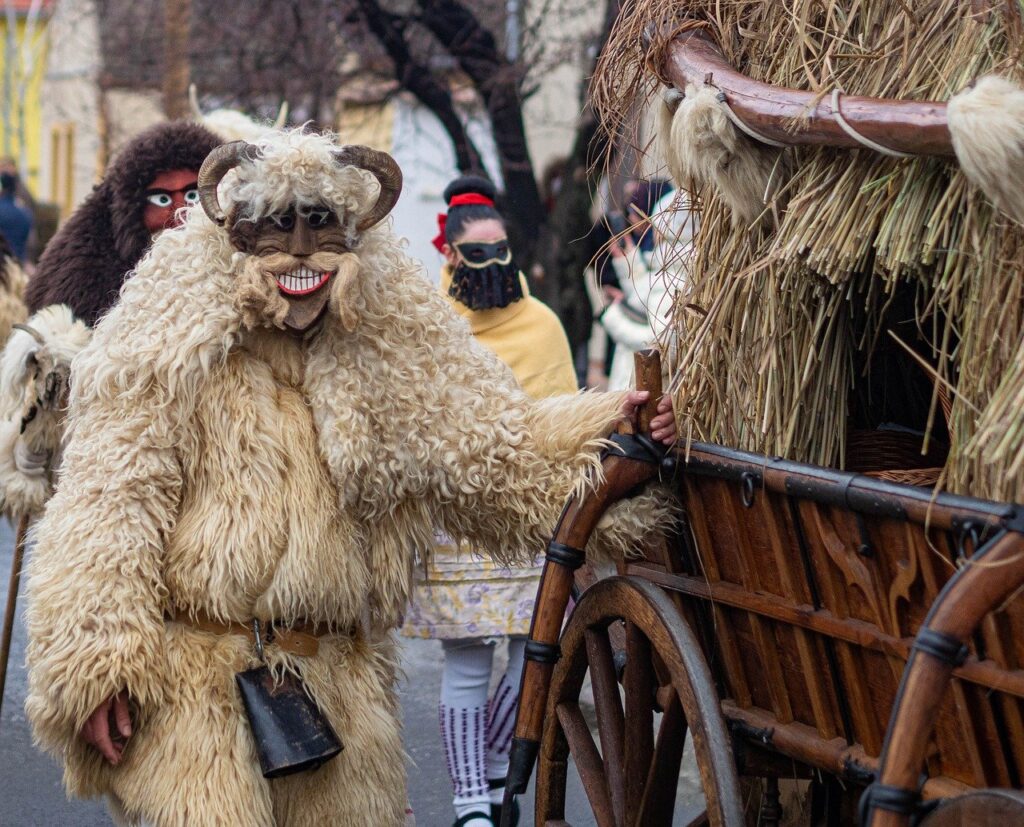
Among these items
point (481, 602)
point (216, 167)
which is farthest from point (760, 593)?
point (481, 602)

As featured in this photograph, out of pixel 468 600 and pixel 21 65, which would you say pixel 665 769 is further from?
pixel 21 65

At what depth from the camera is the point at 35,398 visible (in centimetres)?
427

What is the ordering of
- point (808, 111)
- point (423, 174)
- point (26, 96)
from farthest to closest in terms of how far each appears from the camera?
point (26, 96), point (423, 174), point (808, 111)

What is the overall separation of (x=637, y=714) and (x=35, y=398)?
2288 millimetres

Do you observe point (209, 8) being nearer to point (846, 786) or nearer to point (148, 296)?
point (148, 296)

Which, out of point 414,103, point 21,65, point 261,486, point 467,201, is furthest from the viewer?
point 21,65

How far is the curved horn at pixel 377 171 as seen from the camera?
3053mm

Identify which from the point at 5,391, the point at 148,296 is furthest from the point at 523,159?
the point at 148,296

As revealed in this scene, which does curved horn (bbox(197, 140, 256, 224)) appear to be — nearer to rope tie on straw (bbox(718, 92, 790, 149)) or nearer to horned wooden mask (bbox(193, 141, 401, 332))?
horned wooden mask (bbox(193, 141, 401, 332))

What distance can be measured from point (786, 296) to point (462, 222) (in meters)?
2.16

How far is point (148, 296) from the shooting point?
10.0 ft

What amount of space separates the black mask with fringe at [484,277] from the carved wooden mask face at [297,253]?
1562 millimetres

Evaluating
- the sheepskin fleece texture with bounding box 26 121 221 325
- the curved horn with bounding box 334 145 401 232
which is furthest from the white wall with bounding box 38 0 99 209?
the curved horn with bounding box 334 145 401 232

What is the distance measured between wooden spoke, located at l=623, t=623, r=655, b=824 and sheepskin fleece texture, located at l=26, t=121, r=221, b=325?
7.22ft
